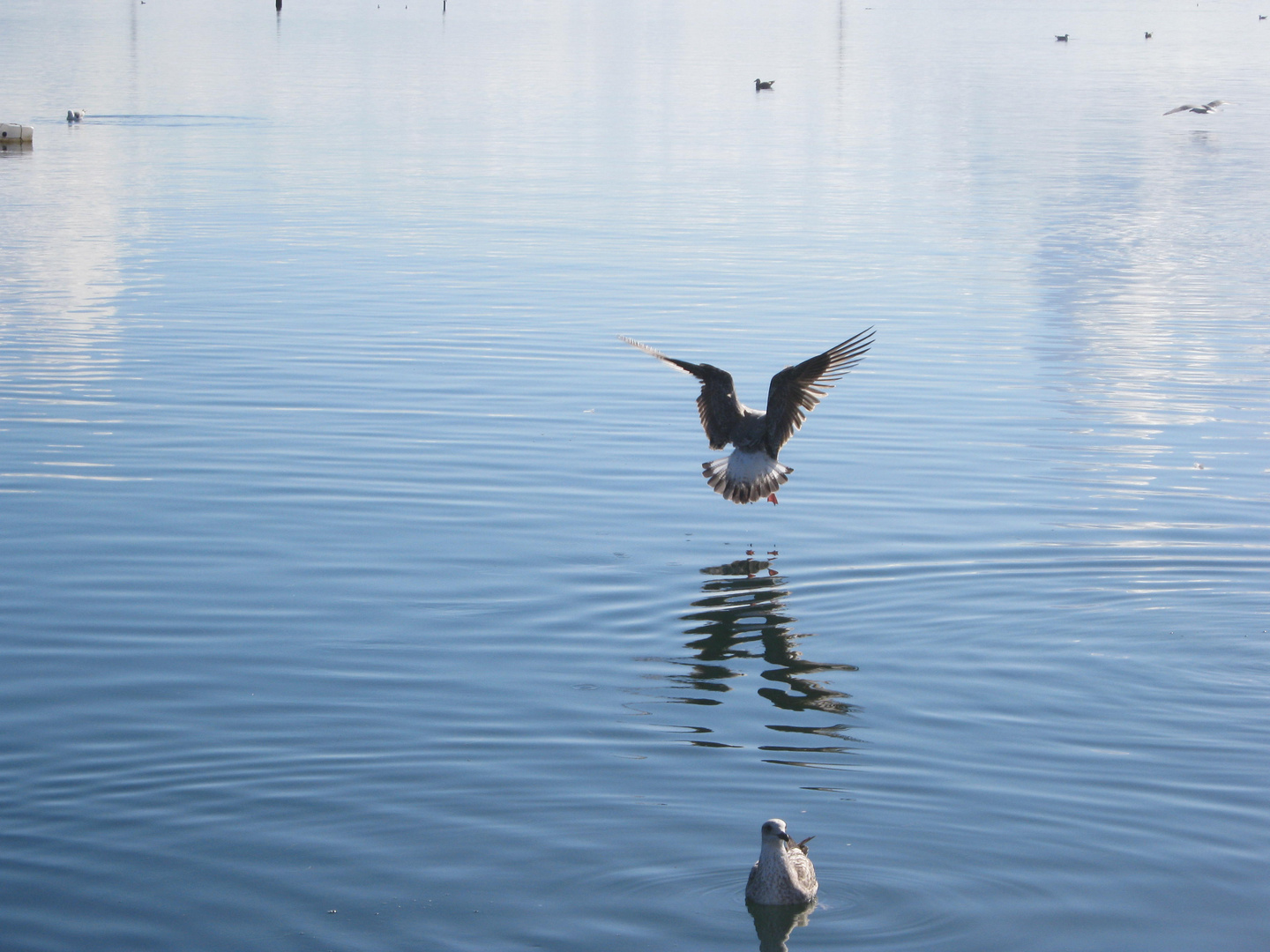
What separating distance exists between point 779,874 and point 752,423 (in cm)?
746

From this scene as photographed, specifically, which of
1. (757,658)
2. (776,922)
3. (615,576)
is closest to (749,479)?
(615,576)

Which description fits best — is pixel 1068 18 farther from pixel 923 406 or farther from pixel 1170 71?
pixel 923 406

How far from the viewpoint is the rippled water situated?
8508 mm

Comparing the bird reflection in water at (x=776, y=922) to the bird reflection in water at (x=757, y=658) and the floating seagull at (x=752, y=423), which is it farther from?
the floating seagull at (x=752, y=423)

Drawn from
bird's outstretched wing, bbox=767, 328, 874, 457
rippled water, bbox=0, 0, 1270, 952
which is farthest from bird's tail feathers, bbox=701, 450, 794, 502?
rippled water, bbox=0, 0, 1270, 952

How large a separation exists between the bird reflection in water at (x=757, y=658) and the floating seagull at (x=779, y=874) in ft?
5.77

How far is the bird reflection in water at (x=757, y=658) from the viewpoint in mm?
10477

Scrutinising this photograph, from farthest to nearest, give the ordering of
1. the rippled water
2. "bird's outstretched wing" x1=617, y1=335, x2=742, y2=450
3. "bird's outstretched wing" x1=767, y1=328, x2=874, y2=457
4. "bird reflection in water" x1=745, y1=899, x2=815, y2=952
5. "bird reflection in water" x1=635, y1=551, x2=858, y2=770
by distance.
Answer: "bird's outstretched wing" x1=617, y1=335, x2=742, y2=450 < "bird's outstretched wing" x1=767, y1=328, x2=874, y2=457 < "bird reflection in water" x1=635, y1=551, x2=858, y2=770 < the rippled water < "bird reflection in water" x1=745, y1=899, x2=815, y2=952

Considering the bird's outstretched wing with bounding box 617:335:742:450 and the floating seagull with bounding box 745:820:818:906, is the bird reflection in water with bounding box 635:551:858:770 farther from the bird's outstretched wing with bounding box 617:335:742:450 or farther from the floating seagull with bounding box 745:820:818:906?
the floating seagull with bounding box 745:820:818:906

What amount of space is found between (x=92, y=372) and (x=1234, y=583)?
45.9 ft

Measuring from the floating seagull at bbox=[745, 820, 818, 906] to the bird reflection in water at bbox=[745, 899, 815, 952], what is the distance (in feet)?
0.15

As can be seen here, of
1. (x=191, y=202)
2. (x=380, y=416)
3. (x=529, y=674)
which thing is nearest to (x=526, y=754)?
(x=529, y=674)

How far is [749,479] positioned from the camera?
14578mm

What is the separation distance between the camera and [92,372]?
20.0m
